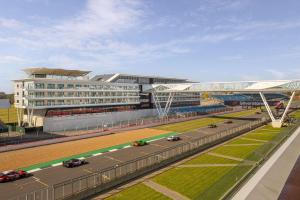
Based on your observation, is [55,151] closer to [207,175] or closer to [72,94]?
[207,175]

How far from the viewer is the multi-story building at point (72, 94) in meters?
70.9

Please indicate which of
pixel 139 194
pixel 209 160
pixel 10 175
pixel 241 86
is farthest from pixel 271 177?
pixel 241 86

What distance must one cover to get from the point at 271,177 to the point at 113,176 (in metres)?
19.4

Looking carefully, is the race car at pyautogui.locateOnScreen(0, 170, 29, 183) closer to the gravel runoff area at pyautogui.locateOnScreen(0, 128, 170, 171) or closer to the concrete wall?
the gravel runoff area at pyautogui.locateOnScreen(0, 128, 170, 171)

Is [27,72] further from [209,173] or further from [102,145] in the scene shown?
[209,173]

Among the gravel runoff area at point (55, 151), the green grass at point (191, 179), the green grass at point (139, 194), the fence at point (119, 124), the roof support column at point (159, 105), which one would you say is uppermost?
the roof support column at point (159, 105)

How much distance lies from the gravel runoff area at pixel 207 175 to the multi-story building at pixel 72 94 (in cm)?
4794

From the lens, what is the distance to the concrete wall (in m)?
70.8

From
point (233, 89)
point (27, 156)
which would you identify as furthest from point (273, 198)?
point (233, 89)

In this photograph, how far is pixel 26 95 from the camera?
226ft

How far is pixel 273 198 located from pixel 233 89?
57.7 metres

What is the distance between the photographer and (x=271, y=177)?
3262 cm

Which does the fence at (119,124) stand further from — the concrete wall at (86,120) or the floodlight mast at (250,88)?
the floodlight mast at (250,88)

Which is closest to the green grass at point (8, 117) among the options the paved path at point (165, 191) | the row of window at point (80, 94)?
the row of window at point (80, 94)
